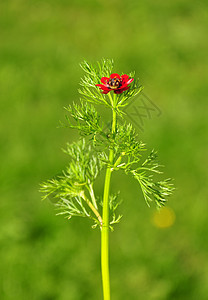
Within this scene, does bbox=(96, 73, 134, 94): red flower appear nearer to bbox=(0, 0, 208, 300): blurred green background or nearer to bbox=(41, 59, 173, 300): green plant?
bbox=(41, 59, 173, 300): green plant

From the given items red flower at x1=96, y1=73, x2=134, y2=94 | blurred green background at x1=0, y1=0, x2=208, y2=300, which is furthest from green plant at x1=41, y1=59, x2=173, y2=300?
blurred green background at x1=0, y1=0, x2=208, y2=300

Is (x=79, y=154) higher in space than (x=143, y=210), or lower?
lower

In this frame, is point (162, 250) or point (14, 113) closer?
point (162, 250)

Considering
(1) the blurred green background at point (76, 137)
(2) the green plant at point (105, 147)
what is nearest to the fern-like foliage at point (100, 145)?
(2) the green plant at point (105, 147)

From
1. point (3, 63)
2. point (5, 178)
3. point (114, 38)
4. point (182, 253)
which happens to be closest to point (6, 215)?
point (5, 178)

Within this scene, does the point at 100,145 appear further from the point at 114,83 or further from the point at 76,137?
the point at 76,137

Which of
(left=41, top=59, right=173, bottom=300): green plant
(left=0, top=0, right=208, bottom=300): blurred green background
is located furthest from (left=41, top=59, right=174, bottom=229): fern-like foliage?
(left=0, top=0, right=208, bottom=300): blurred green background

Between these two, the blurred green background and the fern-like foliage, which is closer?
the fern-like foliage

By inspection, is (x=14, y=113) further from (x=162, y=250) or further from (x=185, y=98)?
(x=162, y=250)

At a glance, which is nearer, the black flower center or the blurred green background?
the black flower center
